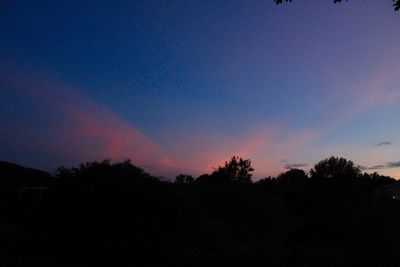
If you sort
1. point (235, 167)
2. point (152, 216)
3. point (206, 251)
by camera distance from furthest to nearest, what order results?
point (235, 167)
point (206, 251)
point (152, 216)

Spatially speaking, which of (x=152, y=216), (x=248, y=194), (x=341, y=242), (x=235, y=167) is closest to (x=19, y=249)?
(x=152, y=216)

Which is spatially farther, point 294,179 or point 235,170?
point 294,179

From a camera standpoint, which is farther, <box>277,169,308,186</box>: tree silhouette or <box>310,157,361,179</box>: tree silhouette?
<box>277,169,308,186</box>: tree silhouette

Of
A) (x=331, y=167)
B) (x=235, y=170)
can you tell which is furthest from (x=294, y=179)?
(x=235, y=170)

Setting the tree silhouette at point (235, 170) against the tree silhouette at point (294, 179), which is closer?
the tree silhouette at point (235, 170)

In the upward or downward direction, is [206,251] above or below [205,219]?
below

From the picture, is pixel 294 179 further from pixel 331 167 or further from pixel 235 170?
pixel 235 170

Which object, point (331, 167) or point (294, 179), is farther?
point (294, 179)

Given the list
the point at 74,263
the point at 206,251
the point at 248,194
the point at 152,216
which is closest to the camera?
the point at 74,263

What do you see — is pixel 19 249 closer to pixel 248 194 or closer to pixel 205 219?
pixel 205 219

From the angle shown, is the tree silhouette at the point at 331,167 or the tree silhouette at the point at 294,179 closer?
the tree silhouette at the point at 331,167

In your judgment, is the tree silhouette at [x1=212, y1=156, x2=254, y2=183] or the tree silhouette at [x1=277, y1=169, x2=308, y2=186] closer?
the tree silhouette at [x1=212, y1=156, x2=254, y2=183]

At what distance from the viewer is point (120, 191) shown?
47.8 feet

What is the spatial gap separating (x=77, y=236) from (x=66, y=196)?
5.04ft
